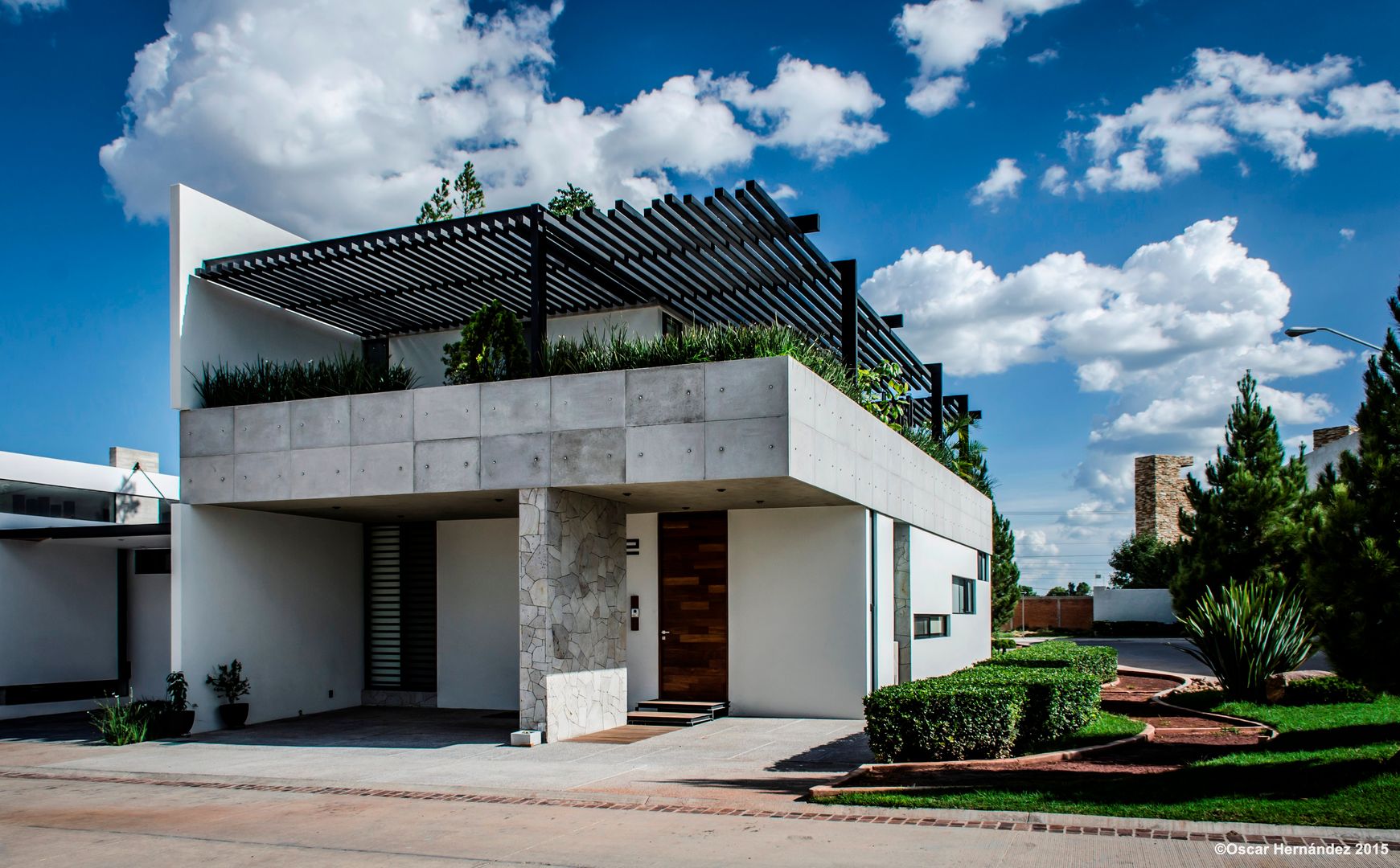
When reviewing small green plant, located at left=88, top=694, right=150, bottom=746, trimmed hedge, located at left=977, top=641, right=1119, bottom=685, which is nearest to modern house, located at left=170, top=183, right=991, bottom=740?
small green plant, located at left=88, top=694, right=150, bottom=746

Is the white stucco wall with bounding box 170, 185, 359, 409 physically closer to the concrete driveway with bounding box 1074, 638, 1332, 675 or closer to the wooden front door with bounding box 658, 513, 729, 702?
the wooden front door with bounding box 658, 513, 729, 702

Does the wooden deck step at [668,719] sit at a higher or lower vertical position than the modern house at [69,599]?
lower

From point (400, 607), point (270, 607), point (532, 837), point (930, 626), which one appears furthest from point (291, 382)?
point (930, 626)

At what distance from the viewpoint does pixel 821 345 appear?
72.5ft

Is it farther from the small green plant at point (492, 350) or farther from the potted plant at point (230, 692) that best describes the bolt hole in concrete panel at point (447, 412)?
the potted plant at point (230, 692)

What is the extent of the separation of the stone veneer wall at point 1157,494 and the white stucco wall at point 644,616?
4994 centimetres

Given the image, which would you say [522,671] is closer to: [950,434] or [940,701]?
[940,701]

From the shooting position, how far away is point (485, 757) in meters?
12.1

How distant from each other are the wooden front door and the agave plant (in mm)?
→ 7049

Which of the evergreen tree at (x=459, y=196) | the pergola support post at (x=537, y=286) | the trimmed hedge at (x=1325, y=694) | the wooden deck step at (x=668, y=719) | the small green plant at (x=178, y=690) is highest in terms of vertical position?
the evergreen tree at (x=459, y=196)

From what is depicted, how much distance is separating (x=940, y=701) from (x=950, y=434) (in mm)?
→ 19057

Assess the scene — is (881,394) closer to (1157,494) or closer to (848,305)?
(848,305)

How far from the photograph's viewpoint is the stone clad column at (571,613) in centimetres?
1295

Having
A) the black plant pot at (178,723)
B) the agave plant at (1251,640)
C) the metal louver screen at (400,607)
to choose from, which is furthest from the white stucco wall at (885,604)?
the black plant pot at (178,723)
